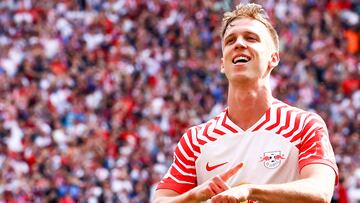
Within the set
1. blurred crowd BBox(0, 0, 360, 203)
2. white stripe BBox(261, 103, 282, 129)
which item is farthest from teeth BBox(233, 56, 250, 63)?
blurred crowd BBox(0, 0, 360, 203)

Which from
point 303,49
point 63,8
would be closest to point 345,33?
point 303,49

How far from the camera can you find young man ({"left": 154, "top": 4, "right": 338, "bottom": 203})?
4.98 m

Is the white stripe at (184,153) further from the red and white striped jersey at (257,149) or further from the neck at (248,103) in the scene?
the neck at (248,103)

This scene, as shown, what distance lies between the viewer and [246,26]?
521 centimetres

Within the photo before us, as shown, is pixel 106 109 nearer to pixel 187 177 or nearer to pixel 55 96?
pixel 55 96

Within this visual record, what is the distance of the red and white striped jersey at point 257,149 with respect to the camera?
5012mm

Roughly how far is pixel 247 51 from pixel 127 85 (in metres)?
15.8

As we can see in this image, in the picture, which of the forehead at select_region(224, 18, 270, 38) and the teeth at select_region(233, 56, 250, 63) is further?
the forehead at select_region(224, 18, 270, 38)

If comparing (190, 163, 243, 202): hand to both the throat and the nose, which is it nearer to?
the throat

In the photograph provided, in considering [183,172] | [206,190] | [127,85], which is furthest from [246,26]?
[127,85]

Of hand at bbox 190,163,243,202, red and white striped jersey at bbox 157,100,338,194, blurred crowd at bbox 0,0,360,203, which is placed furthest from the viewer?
blurred crowd at bbox 0,0,360,203

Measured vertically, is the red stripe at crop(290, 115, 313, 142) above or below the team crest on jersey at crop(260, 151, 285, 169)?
above

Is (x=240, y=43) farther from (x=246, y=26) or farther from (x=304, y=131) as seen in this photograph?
(x=304, y=131)

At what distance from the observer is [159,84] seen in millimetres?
20516
